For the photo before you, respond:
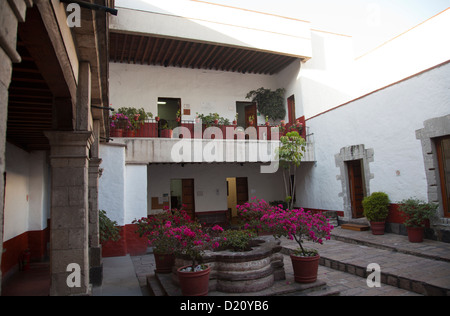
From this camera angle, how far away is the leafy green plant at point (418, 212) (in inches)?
303

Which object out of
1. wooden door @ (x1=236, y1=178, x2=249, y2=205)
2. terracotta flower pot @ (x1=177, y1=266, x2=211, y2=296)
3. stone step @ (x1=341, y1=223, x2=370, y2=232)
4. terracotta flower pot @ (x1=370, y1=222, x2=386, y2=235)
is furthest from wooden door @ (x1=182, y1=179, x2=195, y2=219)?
terracotta flower pot @ (x1=177, y1=266, x2=211, y2=296)

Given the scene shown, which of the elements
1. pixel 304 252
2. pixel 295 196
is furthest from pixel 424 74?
pixel 295 196

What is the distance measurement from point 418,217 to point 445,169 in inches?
54.6

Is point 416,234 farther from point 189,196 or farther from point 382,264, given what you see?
point 189,196

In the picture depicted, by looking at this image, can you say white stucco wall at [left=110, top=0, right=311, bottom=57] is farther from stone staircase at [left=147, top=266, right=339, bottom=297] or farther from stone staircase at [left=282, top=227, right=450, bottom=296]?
stone staircase at [left=147, top=266, right=339, bottom=297]

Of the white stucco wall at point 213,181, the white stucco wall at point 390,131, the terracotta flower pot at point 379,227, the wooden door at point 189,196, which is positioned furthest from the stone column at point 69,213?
the wooden door at point 189,196

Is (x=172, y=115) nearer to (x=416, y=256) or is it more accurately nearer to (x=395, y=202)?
(x=395, y=202)

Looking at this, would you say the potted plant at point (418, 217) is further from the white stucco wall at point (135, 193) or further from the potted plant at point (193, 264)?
the white stucco wall at point (135, 193)

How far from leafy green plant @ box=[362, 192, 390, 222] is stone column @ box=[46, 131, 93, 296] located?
26.4 feet

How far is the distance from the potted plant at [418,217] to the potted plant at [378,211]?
1029mm

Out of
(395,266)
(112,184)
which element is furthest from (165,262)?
(395,266)

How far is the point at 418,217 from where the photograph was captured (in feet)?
25.4

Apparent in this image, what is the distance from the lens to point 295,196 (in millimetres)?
14430
